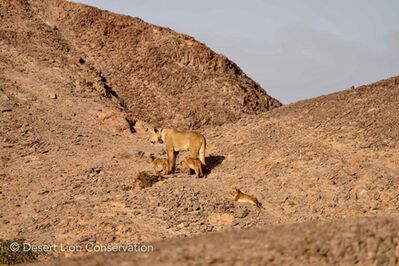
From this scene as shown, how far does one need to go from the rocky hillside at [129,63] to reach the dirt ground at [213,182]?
268cm

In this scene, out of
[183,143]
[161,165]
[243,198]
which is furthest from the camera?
[183,143]

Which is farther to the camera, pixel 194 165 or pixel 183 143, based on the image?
pixel 183 143

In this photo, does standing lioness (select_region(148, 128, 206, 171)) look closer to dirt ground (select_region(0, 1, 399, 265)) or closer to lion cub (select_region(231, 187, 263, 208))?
dirt ground (select_region(0, 1, 399, 265))

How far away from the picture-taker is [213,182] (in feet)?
61.1

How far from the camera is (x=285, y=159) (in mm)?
19281

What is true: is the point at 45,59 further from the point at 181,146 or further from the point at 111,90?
the point at 181,146

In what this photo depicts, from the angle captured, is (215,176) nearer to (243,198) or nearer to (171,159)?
(171,159)

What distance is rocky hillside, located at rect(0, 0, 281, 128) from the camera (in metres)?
33.9

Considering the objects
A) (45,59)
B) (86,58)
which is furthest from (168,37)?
(45,59)

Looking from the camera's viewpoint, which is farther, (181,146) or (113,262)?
(181,146)

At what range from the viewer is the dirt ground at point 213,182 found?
5.58 m

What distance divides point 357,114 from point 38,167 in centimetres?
1184

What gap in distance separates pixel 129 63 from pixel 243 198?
23301 mm

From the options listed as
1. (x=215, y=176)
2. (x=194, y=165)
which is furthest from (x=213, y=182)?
(x=194, y=165)
